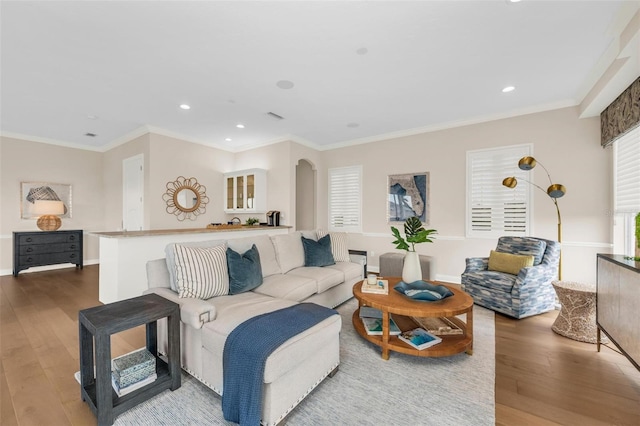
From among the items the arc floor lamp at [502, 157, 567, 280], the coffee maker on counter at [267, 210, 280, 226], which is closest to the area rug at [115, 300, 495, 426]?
the arc floor lamp at [502, 157, 567, 280]

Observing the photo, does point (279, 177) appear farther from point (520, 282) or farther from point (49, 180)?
point (49, 180)

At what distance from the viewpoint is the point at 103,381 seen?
141 centimetres

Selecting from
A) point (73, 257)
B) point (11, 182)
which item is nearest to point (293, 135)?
point (73, 257)

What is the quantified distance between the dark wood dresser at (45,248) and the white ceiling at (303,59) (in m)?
2.11

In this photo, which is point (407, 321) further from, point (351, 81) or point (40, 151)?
point (40, 151)

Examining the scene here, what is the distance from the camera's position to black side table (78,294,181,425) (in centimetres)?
141

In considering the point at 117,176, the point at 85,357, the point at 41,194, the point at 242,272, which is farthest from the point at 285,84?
the point at 41,194

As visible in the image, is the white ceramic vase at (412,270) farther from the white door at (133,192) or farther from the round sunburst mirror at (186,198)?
the white door at (133,192)

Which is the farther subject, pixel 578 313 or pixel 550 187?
pixel 550 187

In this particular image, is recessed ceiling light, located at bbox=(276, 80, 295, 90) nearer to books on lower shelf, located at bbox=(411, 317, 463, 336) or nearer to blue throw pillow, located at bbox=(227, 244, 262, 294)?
blue throw pillow, located at bbox=(227, 244, 262, 294)

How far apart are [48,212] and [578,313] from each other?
8407 millimetres

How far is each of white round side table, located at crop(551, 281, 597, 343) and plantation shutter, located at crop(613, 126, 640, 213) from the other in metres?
1.17

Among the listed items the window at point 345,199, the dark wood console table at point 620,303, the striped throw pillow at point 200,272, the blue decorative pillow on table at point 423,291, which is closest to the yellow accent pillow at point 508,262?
the dark wood console table at point 620,303

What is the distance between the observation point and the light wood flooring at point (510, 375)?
5.08ft
